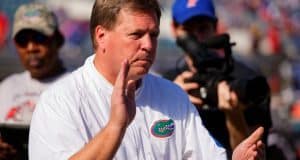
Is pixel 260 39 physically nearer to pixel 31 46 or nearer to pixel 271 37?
pixel 271 37

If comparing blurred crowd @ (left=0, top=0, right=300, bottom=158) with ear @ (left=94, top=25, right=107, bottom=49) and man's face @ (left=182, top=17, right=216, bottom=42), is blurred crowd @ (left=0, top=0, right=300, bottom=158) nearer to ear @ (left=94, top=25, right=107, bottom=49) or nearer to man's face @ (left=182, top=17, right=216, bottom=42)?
man's face @ (left=182, top=17, right=216, bottom=42)

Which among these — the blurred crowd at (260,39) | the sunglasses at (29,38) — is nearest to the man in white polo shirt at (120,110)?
the sunglasses at (29,38)

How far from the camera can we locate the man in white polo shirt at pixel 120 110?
403 cm

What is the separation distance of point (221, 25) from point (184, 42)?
12618 mm

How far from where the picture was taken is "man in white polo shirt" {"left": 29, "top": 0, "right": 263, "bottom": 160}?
159 inches

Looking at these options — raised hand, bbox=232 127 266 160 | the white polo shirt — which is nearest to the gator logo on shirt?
the white polo shirt

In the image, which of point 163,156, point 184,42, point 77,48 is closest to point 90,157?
point 163,156

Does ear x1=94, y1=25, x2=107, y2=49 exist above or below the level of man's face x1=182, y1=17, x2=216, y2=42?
above

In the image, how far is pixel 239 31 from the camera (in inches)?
756

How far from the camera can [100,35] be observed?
4.36 metres

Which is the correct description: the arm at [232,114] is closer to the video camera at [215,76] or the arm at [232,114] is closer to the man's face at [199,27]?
the video camera at [215,76]

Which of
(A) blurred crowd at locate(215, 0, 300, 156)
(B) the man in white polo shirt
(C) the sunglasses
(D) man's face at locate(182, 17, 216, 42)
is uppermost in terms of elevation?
(B) the man in white polo shirt

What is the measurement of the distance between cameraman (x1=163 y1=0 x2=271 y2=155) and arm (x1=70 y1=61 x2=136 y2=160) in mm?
1751

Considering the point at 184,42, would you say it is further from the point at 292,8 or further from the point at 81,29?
the point at 292,8
